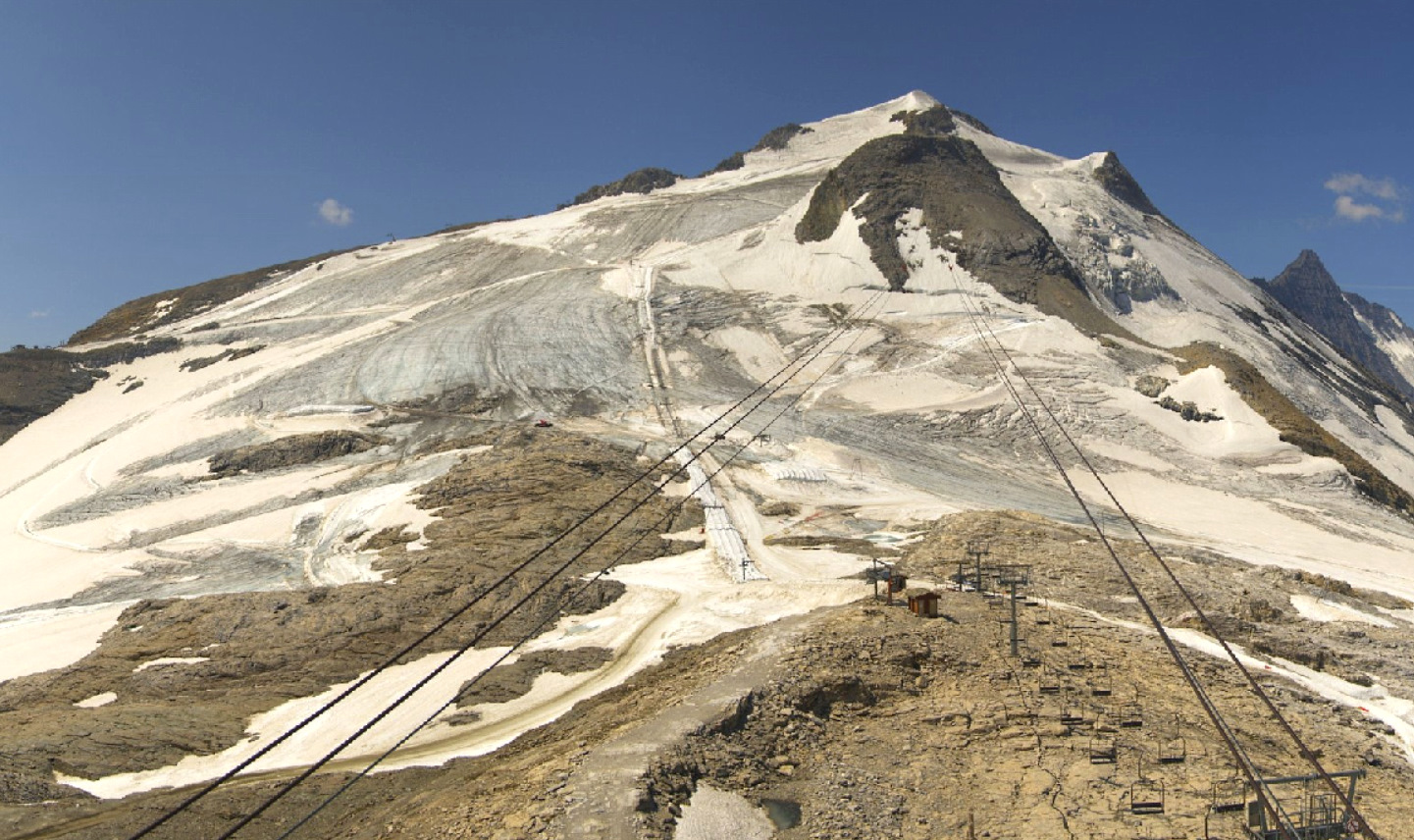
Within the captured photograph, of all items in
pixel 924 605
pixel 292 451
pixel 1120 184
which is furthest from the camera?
pixel 1120 184

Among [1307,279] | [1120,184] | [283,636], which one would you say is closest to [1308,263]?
[1307,279]

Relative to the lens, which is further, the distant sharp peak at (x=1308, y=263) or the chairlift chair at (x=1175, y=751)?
the distant sharp peak at (x=1308, y=263)

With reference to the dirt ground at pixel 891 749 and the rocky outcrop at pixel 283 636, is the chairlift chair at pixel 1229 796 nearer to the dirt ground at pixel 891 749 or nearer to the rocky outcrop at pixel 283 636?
the dirt ground at pixel 891 749

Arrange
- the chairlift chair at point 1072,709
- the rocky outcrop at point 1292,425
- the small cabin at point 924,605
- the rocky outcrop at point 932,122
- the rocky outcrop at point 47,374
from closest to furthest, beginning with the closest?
the chairlift chair at point 1072,709 → the small cabin at point 924,605 → the rocky outcrop at point 1292,425 → the rocky outcrop at point 47,374 → the rocky outcrop at point 932,122

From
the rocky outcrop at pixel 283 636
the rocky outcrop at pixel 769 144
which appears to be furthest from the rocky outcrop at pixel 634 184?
the rocky outcrop at pixel 283 636

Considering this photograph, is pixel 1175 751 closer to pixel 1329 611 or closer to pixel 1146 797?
pixel 1146 797

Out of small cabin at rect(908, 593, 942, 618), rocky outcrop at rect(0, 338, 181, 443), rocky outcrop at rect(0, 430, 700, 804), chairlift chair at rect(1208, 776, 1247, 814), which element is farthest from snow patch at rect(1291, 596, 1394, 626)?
rocky outcrop at rect(0, 338, 181, 443)

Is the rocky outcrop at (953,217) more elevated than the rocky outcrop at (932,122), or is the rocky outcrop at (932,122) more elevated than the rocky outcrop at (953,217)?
the rocky outcrop at (932,122)
